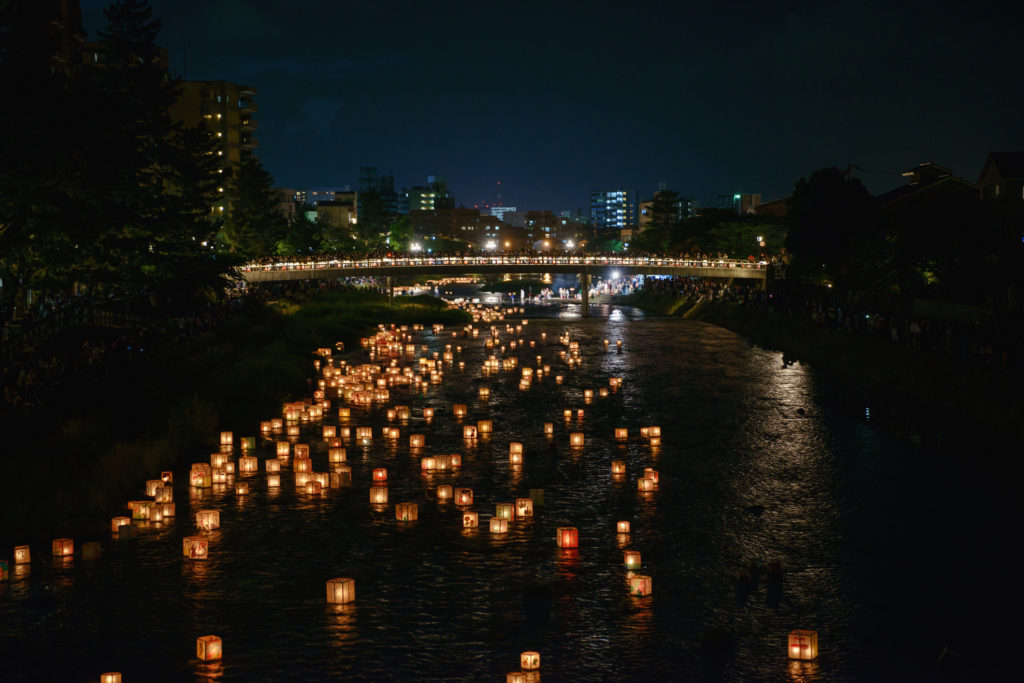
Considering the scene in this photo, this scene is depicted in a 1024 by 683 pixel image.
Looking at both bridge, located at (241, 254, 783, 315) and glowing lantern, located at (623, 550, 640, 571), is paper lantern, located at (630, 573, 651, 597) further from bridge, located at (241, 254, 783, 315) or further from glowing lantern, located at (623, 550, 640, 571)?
bridge, located at (241, 254, 783, 315)

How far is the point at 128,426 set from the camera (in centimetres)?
2245

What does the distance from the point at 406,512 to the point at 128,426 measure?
877cm

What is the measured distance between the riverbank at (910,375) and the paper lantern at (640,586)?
50.4 ft

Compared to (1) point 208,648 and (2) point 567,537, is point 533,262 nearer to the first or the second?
(2) point 567,537

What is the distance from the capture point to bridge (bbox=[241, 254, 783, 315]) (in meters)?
72.9

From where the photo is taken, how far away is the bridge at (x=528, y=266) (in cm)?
7288

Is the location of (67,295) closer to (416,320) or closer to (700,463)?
(700,463)

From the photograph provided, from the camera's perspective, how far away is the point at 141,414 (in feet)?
76.6

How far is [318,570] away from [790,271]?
5128 centimetres

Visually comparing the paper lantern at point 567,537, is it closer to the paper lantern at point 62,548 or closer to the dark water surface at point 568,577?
the dark water surface at point 568,577

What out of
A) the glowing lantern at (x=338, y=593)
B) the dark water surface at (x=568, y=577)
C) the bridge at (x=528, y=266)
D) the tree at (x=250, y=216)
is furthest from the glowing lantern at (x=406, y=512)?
the tree at (x=250, y=216)

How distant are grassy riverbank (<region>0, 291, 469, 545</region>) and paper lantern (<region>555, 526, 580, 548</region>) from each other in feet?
27.0

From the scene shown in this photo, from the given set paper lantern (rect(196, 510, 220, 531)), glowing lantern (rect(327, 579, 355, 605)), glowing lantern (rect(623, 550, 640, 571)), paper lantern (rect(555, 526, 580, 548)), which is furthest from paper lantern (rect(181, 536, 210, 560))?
glowing lantern (rect(623, 550, 640, 571))

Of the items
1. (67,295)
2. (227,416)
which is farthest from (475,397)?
(67,295)
